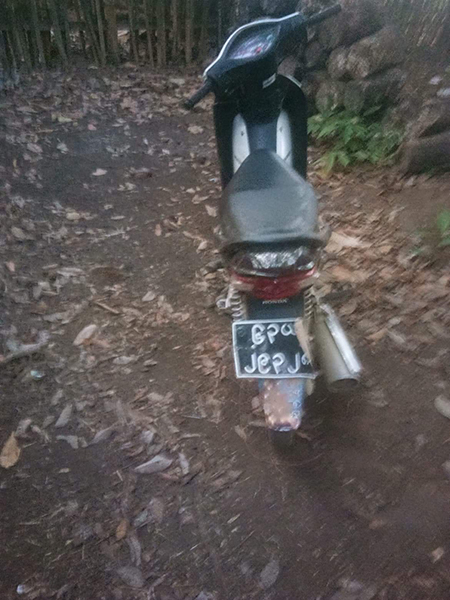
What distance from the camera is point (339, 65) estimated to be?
540cm

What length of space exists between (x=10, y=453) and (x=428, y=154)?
351 cm

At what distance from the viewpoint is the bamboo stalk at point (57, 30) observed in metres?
7.02

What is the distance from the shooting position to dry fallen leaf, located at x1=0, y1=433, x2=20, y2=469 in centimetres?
294

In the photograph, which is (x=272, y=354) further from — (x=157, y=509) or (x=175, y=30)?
(x=175, y=30)

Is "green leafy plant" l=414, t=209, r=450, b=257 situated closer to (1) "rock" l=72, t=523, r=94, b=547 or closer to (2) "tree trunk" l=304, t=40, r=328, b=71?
(2) "tree trunk" l=304, t=40, r=328, b=71

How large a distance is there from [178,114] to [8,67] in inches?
82.9

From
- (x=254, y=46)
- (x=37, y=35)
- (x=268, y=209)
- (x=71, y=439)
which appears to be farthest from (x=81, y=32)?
(x=268, y=209)

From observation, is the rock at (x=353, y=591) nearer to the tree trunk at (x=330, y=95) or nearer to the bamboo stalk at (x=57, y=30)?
the tree trunk at (x=330, y=95)

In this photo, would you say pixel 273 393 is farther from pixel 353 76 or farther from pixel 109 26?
pixel 109 26

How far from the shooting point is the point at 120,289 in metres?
4.13

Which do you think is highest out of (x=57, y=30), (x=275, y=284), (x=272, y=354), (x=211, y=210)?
(x=57, y=30)

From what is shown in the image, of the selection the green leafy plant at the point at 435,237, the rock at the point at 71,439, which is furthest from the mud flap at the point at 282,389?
the green leafy plant at the point at 435,237

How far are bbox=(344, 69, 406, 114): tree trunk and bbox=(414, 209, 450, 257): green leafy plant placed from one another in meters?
→ 1.55

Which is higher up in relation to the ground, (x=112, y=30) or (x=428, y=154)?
(x=112, y=30)
